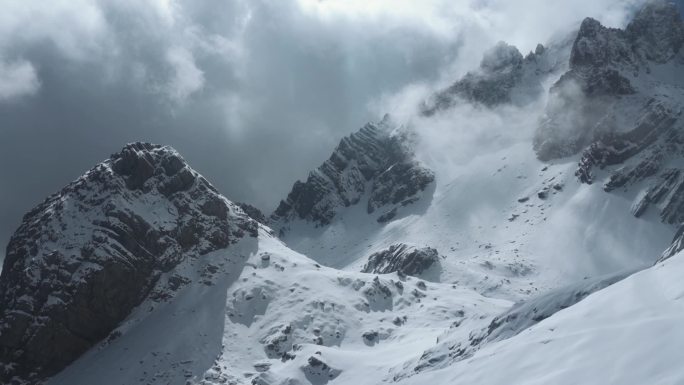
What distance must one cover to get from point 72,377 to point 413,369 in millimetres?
52874

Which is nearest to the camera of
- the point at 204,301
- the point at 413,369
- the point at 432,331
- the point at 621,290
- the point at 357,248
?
the point at 621,290

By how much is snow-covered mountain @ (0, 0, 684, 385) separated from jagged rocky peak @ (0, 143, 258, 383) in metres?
0.25

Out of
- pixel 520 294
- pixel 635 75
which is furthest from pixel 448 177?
pixel 520 294

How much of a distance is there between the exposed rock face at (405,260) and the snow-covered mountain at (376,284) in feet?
1.45

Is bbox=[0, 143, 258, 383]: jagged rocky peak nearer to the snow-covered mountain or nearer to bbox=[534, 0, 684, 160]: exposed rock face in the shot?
the snow-covered mountain

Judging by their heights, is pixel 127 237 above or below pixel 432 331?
above

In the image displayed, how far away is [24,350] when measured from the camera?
295 feet

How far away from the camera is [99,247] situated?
3898 inches

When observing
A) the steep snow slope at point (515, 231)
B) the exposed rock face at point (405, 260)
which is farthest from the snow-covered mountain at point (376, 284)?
the steep snow slope at point (515, 231)

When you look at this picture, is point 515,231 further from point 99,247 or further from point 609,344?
point 609,344

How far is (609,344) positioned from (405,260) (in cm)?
10300

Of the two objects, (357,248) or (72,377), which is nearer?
(72,377)

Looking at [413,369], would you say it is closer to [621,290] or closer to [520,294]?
[621,290]

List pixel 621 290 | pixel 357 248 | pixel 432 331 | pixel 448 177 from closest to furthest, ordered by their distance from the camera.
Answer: pixel 621 290 < pixel 432 331 < pixel 357 248 < pixel 448 177
